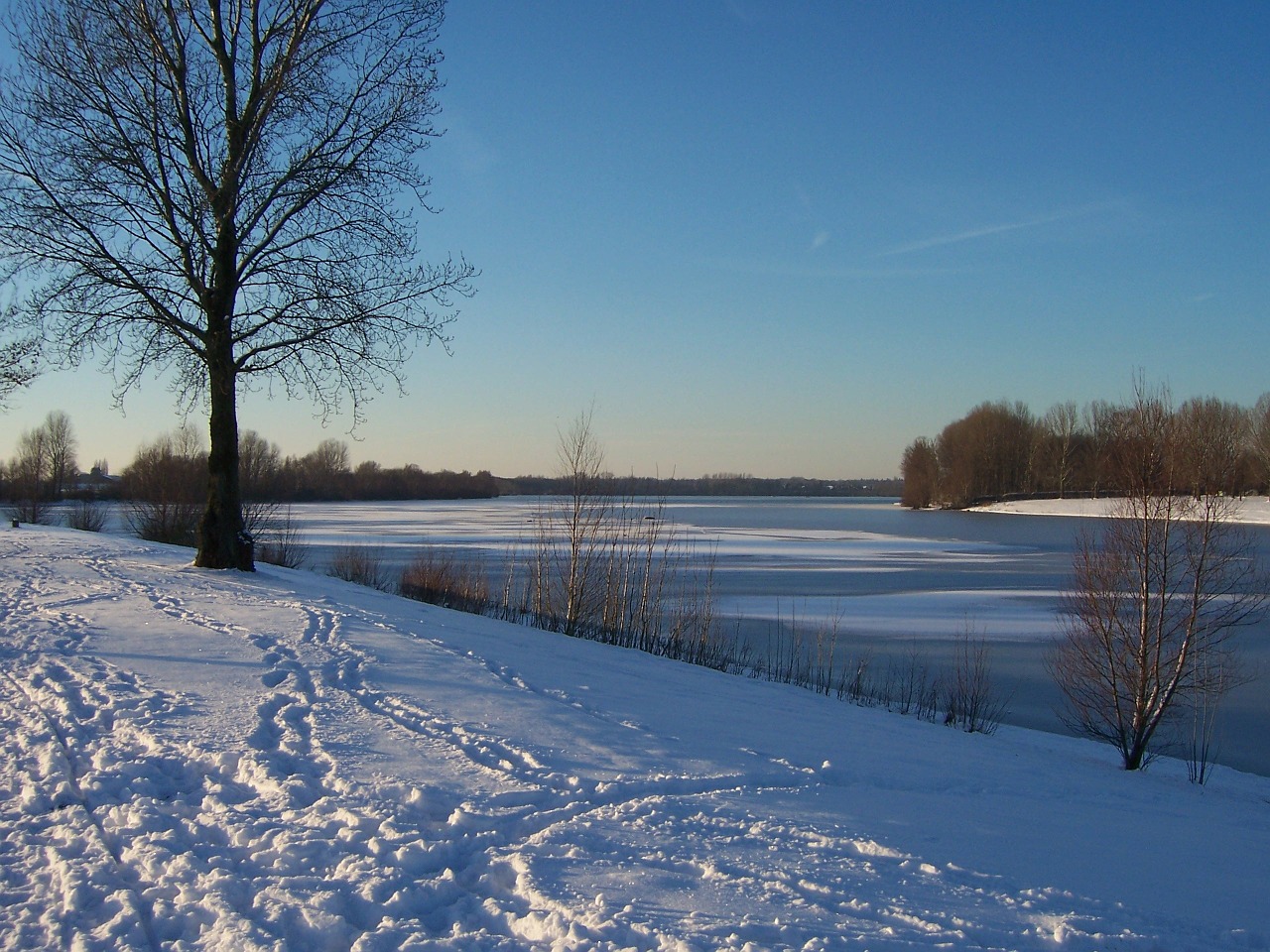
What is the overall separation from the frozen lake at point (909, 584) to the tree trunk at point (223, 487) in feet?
20.8

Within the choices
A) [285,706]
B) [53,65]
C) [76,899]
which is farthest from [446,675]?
[53,65]


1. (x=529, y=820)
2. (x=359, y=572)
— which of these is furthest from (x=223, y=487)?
(x=529, y=820)

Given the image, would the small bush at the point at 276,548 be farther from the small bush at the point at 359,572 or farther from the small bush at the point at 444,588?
the small bush at the point at 444,588

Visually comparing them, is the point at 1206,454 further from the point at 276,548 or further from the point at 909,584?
the point at 276,548

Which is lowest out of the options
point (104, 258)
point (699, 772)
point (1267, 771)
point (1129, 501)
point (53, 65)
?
point (1267, 771)

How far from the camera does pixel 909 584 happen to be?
2558 cm

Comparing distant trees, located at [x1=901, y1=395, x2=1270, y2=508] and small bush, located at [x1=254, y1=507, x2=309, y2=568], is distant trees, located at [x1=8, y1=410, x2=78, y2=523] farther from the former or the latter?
distant trees, located at [x1=901, y1=395, x2=1270, y2=508]

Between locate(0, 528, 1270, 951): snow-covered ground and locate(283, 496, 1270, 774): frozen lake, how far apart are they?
5.34 metres

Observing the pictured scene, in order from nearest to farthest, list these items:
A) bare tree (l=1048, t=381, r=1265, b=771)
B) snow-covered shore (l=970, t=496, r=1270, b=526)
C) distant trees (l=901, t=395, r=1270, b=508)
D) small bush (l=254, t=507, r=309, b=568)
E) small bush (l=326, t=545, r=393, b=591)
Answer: bare tree (l=1048, t=381, r=1265, b=771), small bush (l=326, t=545, r=393, b=591), small bush (l=254, t=507, r=309, b=568), snow-covered shore (l=970, t=496, r=1270, b=526), distant trees (l=901, t=395, r=1270, b=508)

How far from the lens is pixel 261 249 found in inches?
516

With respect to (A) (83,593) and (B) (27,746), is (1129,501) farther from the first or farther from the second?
(A) (83,593)

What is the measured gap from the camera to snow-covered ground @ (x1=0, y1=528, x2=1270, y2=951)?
3.43m

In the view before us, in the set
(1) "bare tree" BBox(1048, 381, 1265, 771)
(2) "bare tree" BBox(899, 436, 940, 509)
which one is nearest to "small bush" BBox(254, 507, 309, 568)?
(1) "bare tree" BBox(1048, 381, 1265, 771)

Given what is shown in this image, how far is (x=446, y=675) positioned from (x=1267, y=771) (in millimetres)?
8797
